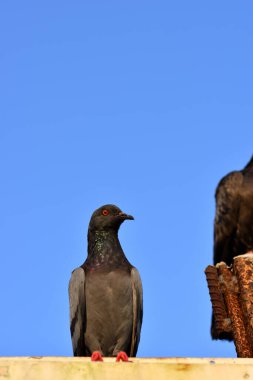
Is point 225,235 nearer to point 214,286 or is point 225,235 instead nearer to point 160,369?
point 214,286

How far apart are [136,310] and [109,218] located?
4.44 ft

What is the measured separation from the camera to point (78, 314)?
8031 mm

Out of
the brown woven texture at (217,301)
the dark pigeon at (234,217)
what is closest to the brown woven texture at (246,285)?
the brown woven texture at (217,301)

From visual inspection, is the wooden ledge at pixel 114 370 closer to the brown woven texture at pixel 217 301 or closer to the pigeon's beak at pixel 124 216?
the brown woven texture at pixel 217 301

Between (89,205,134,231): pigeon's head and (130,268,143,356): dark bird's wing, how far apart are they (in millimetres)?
860

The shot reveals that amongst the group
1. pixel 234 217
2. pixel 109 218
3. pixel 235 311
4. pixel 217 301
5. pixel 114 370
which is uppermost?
pixel 234 217

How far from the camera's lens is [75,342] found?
8.01m

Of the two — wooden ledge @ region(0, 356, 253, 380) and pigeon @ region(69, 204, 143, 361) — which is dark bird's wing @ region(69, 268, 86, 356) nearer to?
pigeon @ region(69, 204, 143, 361)

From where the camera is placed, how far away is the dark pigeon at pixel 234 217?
11656 mm

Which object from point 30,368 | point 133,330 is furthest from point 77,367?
point 133,330

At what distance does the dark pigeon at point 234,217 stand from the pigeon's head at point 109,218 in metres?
3.35

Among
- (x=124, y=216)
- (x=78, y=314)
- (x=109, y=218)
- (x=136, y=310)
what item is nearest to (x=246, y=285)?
(x=136, y=310)

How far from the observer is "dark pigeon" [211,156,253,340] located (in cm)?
1166

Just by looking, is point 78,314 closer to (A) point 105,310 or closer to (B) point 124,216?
(A) point 105,310
